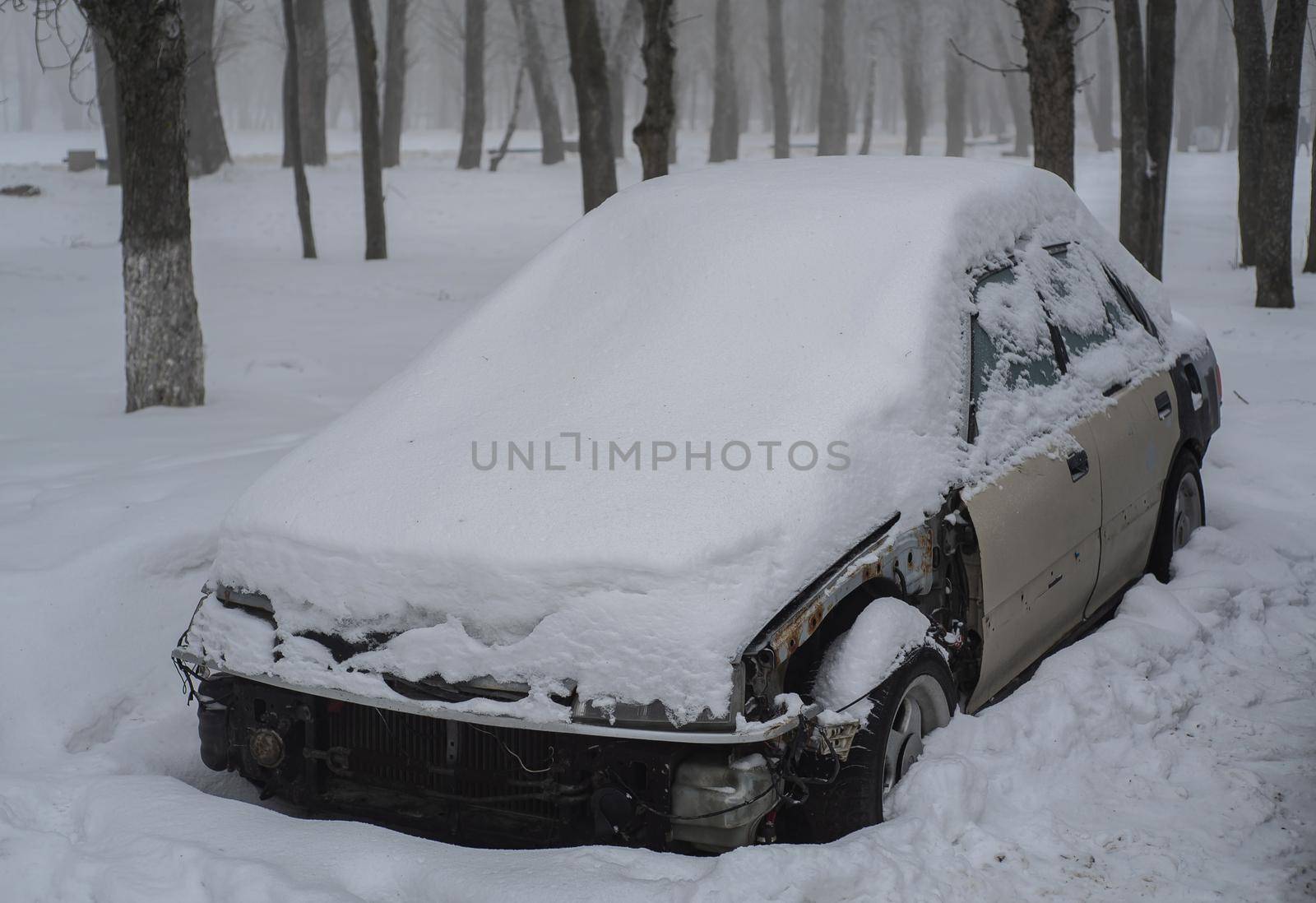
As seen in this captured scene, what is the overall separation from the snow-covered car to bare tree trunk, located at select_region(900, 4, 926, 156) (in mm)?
41176

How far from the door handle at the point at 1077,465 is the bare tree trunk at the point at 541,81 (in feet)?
95.9

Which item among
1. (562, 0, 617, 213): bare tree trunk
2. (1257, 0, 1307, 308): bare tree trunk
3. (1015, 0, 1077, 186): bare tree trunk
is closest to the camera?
(1015, 0, 1077, 186): bare tree trunk

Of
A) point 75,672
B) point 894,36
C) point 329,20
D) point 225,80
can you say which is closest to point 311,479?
point 75,672

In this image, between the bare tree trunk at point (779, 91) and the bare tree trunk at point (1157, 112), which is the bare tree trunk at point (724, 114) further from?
the bare tree trunk at point (1157, 112)

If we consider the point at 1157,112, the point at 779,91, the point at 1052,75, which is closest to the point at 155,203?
the point at 1052,75

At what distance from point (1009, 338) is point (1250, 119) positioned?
14.3 m

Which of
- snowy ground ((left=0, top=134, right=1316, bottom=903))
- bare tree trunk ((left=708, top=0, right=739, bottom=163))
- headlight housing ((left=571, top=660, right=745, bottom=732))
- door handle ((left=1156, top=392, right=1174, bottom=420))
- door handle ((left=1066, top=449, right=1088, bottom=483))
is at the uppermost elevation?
bare tree trunk ((left=708, top=0, right=739, bottom=163))

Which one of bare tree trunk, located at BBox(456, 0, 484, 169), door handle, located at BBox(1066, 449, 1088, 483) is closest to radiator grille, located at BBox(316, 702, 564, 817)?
door handle, located at BBox(1066, 449, 1088, 483)

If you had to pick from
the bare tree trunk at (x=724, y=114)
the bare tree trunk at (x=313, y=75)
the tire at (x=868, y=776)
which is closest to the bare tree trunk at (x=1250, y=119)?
the tire at (x=868, y=776)

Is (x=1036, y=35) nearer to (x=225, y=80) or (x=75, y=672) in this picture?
(x=75, y=672)

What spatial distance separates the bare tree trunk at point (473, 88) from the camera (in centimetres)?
3200

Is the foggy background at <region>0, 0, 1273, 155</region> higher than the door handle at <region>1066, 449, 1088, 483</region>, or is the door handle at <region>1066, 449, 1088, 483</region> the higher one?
the foggy background at <region>0, 0, 1273, 155</region>

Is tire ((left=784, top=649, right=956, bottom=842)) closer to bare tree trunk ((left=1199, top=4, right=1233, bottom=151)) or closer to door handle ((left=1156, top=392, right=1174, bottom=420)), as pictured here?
door handle ((left=1156, top=392, right=1174, bottom=420))

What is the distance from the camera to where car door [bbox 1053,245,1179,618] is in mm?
4375
